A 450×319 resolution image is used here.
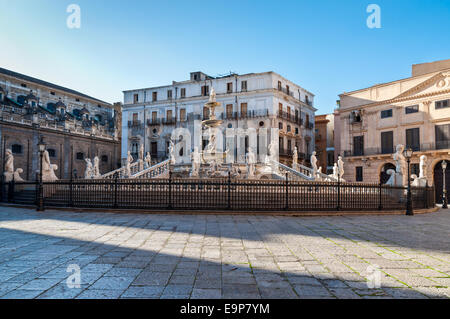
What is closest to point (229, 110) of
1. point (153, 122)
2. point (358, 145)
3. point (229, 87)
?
point (229, 87)

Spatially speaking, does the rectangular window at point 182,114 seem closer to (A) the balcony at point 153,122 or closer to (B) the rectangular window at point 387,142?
(A) the balcony at point 153,122

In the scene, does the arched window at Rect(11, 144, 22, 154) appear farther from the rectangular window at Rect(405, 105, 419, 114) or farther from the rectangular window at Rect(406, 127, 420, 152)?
the rectangular window at Rect(405, 105, 419, 114)

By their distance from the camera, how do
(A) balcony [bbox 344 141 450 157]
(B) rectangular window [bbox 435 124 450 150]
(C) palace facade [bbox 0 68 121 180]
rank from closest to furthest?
(B) rectangular window [bbox 435 124 450 150], (A) balcony [bbox 344 141 450 157], (C) palace facade [bbox 0 68 121 180]

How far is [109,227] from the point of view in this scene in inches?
313

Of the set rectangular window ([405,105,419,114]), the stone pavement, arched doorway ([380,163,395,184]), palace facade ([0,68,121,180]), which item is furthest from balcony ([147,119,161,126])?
the stone pavement

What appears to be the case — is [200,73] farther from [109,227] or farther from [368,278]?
[368,278]

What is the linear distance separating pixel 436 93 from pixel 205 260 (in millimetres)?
31793

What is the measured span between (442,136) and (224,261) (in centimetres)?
3065

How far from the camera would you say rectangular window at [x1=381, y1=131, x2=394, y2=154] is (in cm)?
3089

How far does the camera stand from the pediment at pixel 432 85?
2742 centimetres

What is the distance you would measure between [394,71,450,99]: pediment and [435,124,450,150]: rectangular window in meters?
3.59

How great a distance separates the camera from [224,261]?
4797 millimetres

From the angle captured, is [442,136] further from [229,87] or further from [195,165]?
[229,87]
